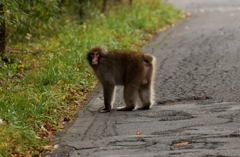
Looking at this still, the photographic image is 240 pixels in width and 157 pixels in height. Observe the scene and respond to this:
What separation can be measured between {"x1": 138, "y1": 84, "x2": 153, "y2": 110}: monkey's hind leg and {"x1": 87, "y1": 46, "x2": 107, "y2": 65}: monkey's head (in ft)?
2.74

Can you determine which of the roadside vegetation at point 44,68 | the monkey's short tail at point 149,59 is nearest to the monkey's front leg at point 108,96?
the roadside vegetation at point 44,68

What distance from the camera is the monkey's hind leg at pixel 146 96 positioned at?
7492mm

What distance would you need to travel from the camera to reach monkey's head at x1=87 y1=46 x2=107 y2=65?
24.3 ft

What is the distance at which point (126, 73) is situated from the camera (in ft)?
24.4

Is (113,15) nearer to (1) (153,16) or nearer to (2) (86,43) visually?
(1) (153,16)

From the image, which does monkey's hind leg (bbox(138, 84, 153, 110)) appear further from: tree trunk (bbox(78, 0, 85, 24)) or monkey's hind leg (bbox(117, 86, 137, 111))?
tree trunk (bbox(78, 0, 85, 24))

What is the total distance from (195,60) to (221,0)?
1693 centimetres

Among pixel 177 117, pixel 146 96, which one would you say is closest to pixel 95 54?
pixel 146 96

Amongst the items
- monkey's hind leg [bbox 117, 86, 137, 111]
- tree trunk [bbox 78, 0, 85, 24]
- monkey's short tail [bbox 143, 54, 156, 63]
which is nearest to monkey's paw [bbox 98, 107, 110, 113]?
monkey's hind leg [bbox 117, 86, 137, 111]

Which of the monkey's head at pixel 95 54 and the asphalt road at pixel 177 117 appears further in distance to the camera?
the monkey's head at pixel 95 54

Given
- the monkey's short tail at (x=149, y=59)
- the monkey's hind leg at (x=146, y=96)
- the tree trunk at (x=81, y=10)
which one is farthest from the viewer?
the tree trunk at (x=81, y=10)

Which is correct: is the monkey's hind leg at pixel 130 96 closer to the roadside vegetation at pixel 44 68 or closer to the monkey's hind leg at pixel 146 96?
the monkey's hind leg at pixel 146 96

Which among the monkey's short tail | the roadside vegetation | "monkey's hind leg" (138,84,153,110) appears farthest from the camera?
"monkey's hind leg" (138,84,153,110)

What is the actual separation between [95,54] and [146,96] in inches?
42.0
